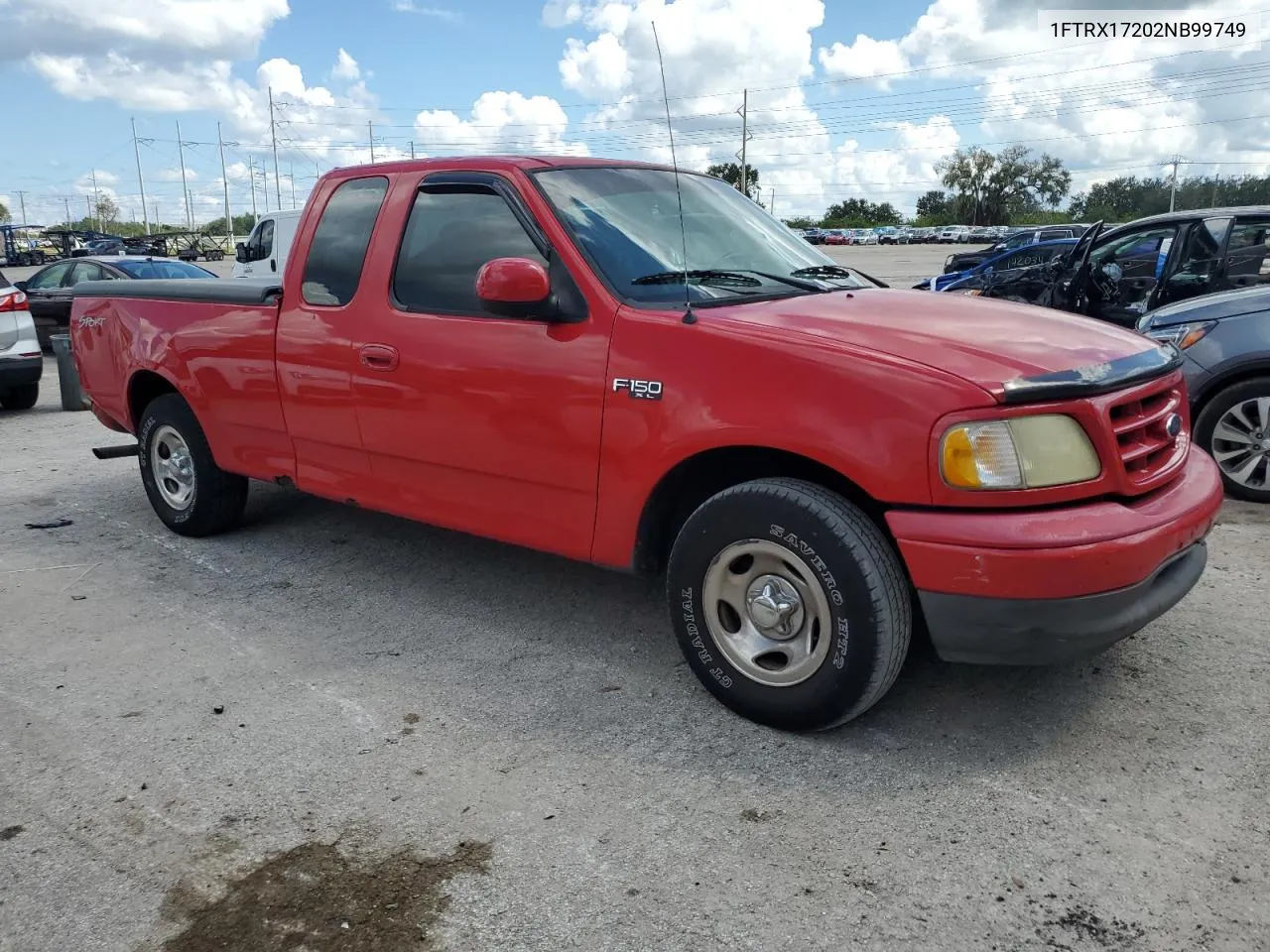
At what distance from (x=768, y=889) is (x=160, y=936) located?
1475mm

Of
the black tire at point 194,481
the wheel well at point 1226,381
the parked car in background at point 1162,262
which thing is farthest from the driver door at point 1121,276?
the black tire at point 194,481

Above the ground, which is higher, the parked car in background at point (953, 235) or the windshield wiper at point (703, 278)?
the windshield wiper at point (703, 278)

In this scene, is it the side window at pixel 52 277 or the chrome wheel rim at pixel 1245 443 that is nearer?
the chrome wheel rim at pixel 1245 443

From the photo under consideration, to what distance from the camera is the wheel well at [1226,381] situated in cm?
575

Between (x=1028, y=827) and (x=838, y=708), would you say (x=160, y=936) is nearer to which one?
(x=838, y=708)

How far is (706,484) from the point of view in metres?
3.54

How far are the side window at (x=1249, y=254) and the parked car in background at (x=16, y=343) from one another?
10769 millimetres

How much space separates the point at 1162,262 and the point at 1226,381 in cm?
235

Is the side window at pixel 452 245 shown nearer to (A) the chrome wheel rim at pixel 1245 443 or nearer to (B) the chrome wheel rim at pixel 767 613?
(B) the chrome wheel rim at pixel 767 613

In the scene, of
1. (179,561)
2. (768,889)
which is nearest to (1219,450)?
(768,889)

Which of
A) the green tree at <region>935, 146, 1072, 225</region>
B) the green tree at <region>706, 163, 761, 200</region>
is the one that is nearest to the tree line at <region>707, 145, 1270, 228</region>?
the green tree at <region>935, 146, 1072, 225</region>

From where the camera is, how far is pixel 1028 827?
2.70 m

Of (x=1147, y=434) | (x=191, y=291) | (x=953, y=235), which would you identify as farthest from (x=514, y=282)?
(x=953, y=235)

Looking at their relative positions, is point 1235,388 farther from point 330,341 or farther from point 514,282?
point 330,341
